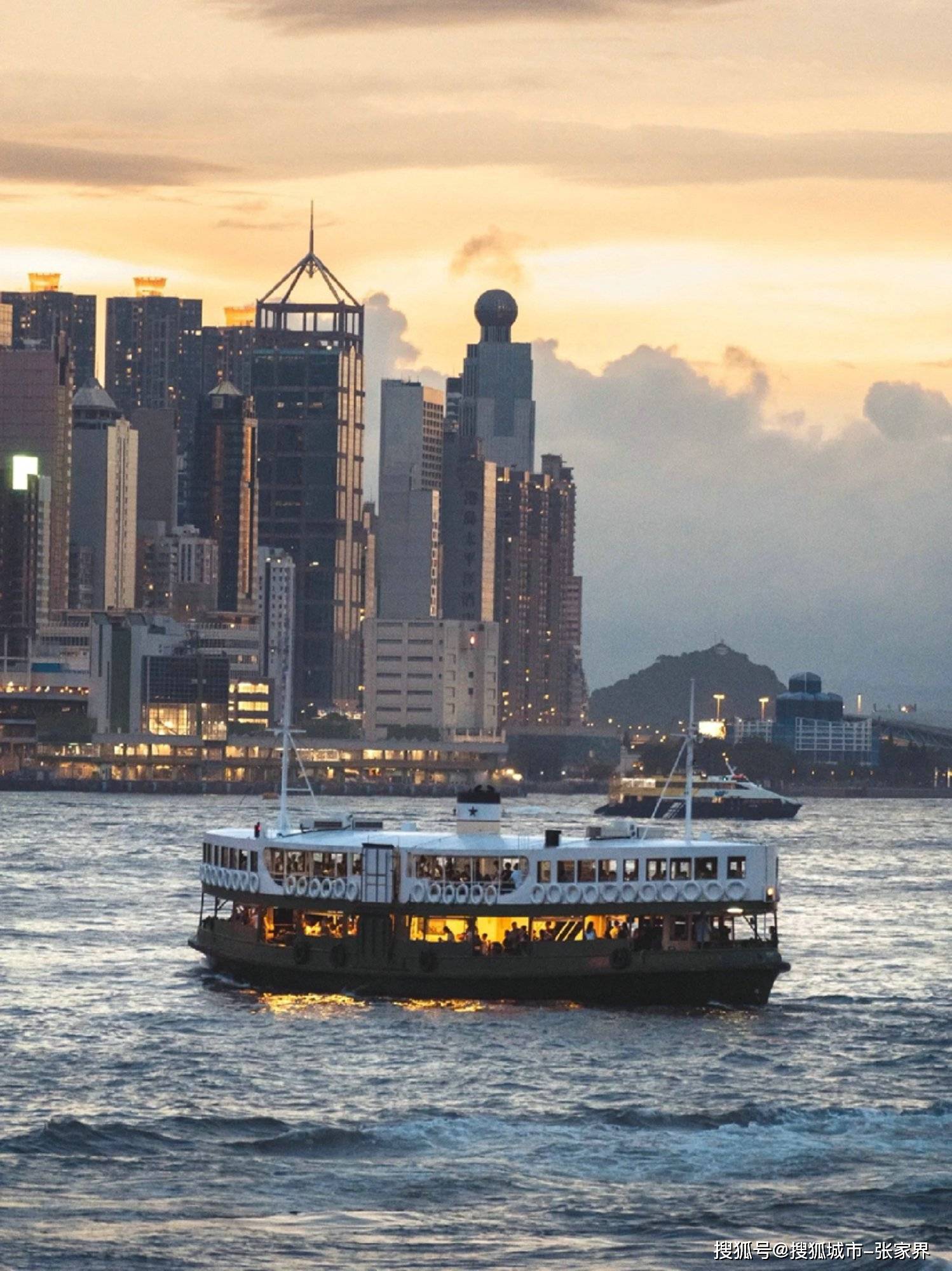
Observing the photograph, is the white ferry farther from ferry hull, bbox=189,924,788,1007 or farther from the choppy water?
the choppy water

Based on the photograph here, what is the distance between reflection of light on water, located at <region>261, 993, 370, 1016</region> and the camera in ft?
206

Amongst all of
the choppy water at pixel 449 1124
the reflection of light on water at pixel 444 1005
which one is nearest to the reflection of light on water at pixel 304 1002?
the choppy water at pixel 449 1124

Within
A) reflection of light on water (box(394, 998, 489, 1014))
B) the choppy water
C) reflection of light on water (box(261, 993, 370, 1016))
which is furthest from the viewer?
reflection of light on water (box(261, 993, 370, 1016))

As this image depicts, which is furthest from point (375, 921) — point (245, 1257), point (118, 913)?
point (118, 913)

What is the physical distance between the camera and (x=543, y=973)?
62.8m

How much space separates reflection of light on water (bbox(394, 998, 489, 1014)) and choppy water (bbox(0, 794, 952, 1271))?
291mm

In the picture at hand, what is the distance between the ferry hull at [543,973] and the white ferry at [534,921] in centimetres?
3

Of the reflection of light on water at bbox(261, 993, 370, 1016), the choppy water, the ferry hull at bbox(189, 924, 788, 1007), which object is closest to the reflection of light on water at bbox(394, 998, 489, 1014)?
the ferry hull at bbox(189, 924, 788, 1007)

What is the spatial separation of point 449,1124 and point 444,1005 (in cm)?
1379

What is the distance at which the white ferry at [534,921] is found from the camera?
2474 inches

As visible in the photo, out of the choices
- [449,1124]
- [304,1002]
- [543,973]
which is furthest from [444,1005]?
[449,1124]

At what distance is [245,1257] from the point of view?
3897 centimetres

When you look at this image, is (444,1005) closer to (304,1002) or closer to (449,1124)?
(304,1002)

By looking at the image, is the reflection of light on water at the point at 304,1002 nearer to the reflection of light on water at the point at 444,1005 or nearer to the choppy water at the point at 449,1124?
the choppy water at the point at 449,1124
